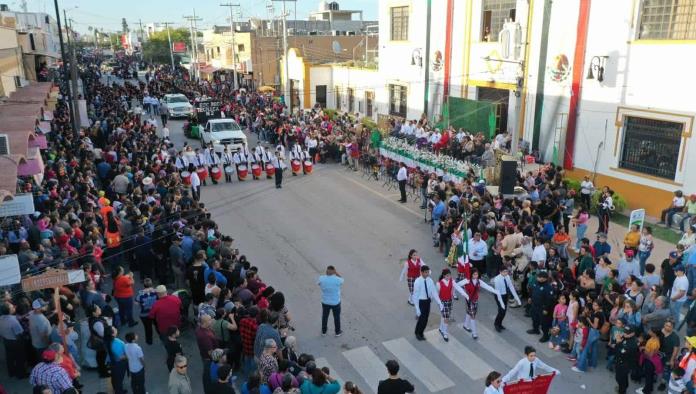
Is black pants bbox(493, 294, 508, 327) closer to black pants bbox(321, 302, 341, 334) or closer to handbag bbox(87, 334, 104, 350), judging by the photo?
black pants bbox(321, 302, 341, 334)

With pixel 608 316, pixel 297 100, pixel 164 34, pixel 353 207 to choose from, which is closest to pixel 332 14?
pixel 297 100

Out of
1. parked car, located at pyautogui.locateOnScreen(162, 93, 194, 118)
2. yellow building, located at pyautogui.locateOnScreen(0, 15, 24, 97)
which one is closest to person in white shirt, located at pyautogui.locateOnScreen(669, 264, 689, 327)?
yellow building, located at pyautogui.locateOnScreen(0, 15, 24, 97)

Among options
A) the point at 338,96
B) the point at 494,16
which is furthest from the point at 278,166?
the point at 338,96

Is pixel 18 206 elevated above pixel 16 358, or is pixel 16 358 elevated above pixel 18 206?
pixel 18 206

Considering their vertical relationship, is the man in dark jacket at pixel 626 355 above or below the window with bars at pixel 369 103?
below

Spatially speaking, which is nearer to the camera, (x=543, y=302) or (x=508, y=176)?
(x=543, y=302)

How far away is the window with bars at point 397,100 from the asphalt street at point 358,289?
10282 mm

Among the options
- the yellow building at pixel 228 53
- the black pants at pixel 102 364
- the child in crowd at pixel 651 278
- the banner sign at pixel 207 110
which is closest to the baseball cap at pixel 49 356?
the black pants at pixel 102 364

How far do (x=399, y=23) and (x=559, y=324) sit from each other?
22.9m

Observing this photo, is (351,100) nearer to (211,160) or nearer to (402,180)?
(211,160)

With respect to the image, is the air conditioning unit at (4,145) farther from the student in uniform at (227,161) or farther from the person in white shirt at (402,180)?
the person in white shirt at (402,180)

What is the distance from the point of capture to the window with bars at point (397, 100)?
29969 millimetres

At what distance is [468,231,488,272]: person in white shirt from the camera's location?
11922mm

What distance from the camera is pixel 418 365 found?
9422 millimetres
